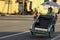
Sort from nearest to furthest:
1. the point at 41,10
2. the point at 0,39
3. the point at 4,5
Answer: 1. the point at 0,39
2. the point at 4,5
3. the point at 41,10

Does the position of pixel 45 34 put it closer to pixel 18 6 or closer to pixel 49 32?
pixel 49 32

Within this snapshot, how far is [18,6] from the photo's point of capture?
60312 mm

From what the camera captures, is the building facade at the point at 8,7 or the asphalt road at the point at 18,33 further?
the building facade at the point at 8,7

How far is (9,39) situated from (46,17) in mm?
3765

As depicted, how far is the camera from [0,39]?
53.8 feet

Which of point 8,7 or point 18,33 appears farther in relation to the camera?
point 8,7

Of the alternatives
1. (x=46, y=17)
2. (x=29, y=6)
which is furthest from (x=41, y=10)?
(x=46, y=17)

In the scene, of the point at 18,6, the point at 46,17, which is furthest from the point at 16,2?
the point at 46,17

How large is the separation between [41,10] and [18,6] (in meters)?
5.89

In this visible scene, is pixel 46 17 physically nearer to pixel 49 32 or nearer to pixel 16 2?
pixel 49 32

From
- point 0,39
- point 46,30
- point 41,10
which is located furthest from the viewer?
point 41,10

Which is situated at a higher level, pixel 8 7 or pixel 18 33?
pixel 18 33

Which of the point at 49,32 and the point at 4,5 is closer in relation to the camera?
the point at 49,32

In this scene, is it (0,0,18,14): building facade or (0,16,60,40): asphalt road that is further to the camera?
(0,0,18,14): building facade
